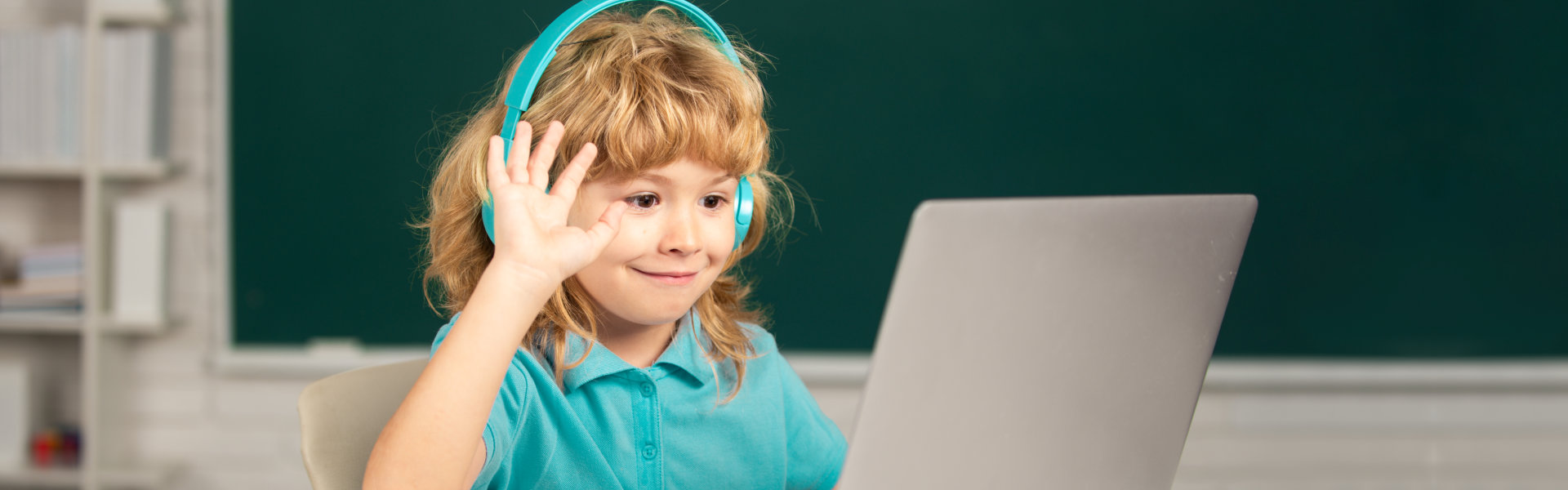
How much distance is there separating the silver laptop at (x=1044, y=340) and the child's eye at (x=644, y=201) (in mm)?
407

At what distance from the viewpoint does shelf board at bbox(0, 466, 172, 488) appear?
207 centimetres

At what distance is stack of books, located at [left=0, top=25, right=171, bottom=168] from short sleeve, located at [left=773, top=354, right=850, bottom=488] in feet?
5.54

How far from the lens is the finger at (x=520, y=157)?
64cm

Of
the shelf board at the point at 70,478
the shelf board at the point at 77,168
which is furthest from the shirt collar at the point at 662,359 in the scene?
the shelf board at the point at 70,478

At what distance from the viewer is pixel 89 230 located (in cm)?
203

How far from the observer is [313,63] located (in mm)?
2082

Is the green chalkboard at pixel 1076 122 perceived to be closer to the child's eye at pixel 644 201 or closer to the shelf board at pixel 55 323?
the shelf board at pixel 55 323

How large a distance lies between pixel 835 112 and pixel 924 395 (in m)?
1.66

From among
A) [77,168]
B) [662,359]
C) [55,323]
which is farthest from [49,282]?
[662,359]

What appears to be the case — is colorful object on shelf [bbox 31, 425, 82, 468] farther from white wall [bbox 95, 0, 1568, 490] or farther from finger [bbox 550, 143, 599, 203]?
finger [bbox 550, 143, 599, 203]

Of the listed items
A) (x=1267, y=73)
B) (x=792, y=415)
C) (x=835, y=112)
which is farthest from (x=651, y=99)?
(x=1267, y=73)

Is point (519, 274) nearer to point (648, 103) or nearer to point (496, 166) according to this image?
point (496, 166)

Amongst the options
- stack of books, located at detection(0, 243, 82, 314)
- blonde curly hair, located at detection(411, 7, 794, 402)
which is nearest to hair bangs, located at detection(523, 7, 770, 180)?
blonde curly hair, located at detection(411, 7, 794, 402)

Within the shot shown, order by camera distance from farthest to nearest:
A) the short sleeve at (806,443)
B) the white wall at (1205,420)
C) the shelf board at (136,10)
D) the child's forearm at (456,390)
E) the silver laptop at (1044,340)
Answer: the white wall at (1205,420) < the shelf board at (136,10) < the short sleeve at (806,443) < the child's forearm at (456,390) < the silver laptop at (1044,340)
